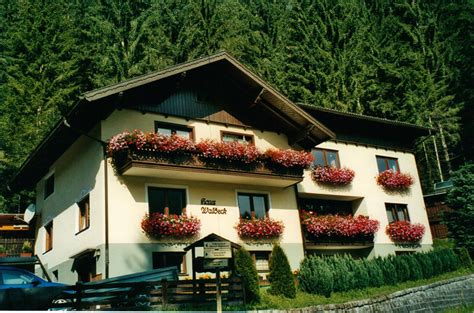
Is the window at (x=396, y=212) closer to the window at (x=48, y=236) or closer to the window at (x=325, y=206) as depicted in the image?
the window at (x=325, y=206)

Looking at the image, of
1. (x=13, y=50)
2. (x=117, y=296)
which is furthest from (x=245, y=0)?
(x=117, y=296)

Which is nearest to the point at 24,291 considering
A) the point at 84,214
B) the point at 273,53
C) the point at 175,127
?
the point at 84,214

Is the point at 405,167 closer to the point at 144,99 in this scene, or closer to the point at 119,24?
the point at 144,99

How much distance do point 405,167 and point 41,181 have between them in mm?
19079

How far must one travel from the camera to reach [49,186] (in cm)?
2322

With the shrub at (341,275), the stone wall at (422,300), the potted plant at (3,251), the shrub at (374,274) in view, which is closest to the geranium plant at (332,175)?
the shrub at (374,274)

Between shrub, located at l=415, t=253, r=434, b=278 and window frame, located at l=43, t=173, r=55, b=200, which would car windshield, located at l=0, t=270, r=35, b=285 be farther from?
shrub, located at l=415, t=253, r=434, b=278

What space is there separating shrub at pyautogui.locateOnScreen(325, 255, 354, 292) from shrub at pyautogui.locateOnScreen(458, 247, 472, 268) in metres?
8.35

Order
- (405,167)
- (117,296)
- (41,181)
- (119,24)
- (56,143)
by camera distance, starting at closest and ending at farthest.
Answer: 1. (117,296)
2. (56,143)
3. (41,181)
4. (405,167)
5. (119,24)

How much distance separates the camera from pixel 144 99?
18672mm

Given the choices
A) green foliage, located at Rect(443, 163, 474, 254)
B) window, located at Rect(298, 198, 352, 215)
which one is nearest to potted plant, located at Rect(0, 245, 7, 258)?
window, located at Rect(298, 198, 352, 215)

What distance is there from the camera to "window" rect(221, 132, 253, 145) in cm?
2059

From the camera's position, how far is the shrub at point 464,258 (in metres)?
23.4

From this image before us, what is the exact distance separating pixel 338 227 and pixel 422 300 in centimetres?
496
